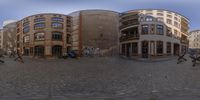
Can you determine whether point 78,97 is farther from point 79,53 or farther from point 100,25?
point 100,25

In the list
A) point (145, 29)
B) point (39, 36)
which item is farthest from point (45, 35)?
point (145, 29)

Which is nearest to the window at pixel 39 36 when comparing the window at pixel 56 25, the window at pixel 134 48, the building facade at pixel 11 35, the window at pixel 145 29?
the window at pixel 56 25

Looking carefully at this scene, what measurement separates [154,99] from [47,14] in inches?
62.4

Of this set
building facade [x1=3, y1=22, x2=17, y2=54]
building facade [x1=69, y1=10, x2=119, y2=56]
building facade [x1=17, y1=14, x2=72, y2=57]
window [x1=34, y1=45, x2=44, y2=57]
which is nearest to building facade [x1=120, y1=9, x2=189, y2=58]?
building facade [x1=69, y1=10, x2=119, y2=56]

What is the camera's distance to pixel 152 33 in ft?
11.8

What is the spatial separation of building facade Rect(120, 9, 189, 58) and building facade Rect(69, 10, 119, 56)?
124 millimetres

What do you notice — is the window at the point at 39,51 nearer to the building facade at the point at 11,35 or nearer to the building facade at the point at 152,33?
the building facade at the point at 11,35

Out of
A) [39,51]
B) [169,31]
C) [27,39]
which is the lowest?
[39,51]

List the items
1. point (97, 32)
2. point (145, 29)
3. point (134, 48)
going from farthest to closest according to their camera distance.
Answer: point (145, 29)
point (134, 48)
point (97, 32)

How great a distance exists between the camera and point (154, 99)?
8.54 ft

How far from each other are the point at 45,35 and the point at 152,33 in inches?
60.3

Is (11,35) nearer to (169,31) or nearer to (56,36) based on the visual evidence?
(56,36)

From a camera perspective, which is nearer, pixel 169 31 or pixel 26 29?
pixel 26 29

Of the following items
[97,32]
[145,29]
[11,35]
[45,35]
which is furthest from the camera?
[11,35]
